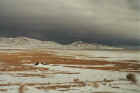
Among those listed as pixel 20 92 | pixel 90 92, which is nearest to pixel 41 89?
pixel 20 92

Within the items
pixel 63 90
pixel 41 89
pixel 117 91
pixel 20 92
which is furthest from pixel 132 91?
pixel 20 92

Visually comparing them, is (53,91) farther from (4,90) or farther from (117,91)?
(117,91)

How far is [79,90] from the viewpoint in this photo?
1712cm

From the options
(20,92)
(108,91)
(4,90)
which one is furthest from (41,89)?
(108,91)

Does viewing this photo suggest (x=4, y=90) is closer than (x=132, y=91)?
Yes

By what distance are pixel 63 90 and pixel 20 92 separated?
425 cm

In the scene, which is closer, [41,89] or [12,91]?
[12,91]

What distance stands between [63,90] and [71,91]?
0.90m

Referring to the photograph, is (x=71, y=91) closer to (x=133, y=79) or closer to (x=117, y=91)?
(x=117, y=91)

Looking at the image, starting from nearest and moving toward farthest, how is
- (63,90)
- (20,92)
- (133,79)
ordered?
(20,92) < (63,90) < (133,79)

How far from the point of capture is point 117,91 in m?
17.2

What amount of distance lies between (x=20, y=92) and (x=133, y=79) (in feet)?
54.8

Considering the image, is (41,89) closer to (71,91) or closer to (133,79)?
(71,91)

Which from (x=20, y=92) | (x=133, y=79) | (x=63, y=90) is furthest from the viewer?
(x=133, y=79)
